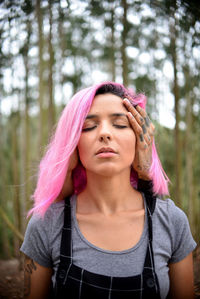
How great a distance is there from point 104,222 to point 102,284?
0.26 metres

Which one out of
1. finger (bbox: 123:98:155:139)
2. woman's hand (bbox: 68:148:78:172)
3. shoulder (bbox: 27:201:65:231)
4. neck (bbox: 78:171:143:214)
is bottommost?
shoulder (bbox: 27:201:65:231)

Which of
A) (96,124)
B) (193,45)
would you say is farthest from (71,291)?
(193,45)

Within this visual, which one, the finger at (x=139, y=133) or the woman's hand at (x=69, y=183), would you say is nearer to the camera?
the finger at (x=139, y=133)

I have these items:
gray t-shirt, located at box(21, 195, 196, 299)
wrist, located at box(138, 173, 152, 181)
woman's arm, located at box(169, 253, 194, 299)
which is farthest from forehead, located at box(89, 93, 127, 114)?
woman's arm, located at box(169, 253, 194, 299)

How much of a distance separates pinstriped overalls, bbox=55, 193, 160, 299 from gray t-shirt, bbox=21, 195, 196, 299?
0.07ft

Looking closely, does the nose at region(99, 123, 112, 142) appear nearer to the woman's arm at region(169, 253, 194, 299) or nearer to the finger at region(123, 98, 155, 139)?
the finger at region(123, 98, 155, 139)

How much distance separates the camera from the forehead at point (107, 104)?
1.18 meters

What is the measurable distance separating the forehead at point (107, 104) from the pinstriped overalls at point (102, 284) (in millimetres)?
646

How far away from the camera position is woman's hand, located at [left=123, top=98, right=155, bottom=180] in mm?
1218

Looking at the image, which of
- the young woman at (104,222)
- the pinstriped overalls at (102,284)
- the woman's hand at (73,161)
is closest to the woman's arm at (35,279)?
the young woman at (104,222)

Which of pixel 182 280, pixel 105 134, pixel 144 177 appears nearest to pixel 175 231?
pixel 182 280

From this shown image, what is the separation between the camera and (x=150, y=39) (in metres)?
3.30

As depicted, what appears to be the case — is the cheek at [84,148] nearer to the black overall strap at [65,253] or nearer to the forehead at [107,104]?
the forehead at [107,104]

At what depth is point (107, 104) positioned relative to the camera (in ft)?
3.91
